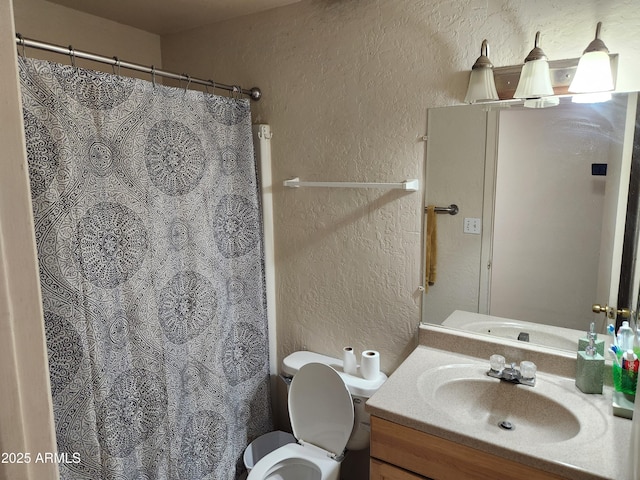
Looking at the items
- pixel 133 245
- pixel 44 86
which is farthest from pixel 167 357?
pixel 44 86

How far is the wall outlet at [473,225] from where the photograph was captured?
165 centimetres

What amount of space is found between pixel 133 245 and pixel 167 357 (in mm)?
459

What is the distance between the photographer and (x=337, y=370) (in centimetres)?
195

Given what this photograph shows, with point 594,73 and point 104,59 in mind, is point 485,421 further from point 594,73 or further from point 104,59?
point 104,59

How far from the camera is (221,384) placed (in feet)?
6.21

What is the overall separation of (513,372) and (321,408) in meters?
0.81

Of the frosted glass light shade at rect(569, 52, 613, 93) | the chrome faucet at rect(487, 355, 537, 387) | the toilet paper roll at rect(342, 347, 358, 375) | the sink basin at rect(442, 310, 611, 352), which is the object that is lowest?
the toilet paper roll at rect(342, 347, 358, 375)

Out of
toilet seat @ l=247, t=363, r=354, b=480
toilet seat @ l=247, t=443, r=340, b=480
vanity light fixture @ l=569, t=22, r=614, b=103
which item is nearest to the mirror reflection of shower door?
vanity light fixture @ l=569, t=22, r=614, b=103

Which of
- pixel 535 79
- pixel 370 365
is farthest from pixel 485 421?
pixel 535 79

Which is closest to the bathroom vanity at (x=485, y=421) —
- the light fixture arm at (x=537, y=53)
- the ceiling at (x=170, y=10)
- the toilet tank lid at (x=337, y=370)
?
the toilet tank lid at (x=337, y=370)

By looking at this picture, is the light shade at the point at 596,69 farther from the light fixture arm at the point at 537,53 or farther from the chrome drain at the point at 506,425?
the chrome drain at the point at 506,425

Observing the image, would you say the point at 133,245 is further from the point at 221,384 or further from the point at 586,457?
the point at 586,457

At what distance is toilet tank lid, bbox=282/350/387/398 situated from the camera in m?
1.80

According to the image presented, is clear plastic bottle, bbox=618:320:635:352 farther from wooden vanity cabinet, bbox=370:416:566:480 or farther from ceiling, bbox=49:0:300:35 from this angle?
ceiling, bbox=49:0:300:35
